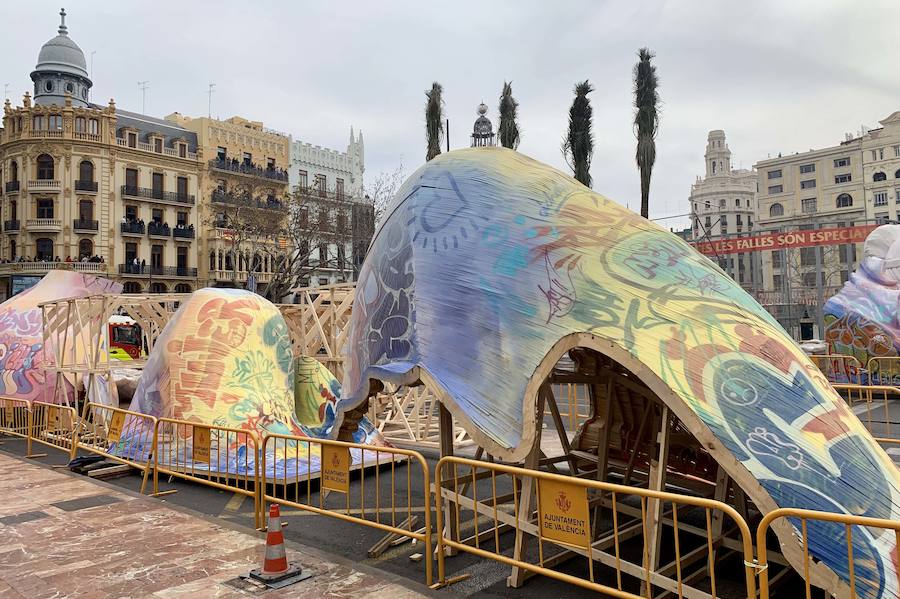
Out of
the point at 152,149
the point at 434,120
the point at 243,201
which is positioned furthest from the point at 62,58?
the point at 434,120

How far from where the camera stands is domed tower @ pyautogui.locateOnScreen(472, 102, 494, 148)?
7.52 m

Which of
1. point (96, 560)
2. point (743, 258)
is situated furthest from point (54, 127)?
point (743, 258)

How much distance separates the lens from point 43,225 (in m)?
39.0

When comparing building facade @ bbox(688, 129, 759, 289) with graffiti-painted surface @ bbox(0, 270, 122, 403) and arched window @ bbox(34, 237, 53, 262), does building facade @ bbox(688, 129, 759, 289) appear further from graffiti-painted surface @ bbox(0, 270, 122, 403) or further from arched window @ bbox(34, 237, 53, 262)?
graffiti-painted surface @ bbox(0, 270, 122, 403)

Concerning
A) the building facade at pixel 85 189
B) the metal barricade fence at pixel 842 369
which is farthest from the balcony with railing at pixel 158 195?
the metal barricade fence at pixel 842 369

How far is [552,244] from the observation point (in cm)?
509

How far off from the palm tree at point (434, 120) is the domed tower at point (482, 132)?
18.0 m

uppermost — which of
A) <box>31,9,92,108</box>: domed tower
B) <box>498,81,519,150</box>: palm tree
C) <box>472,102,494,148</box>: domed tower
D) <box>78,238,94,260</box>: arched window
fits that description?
<box>31,9,92,108</box>: domed tower

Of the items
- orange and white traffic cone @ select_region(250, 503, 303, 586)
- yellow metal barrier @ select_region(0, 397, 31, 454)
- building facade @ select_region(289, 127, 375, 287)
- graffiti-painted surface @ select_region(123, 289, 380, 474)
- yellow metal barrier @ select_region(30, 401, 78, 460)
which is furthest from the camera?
building facade @ select_region(289, 127, 375, 287)

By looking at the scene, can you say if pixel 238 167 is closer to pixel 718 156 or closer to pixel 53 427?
pixel 53 427

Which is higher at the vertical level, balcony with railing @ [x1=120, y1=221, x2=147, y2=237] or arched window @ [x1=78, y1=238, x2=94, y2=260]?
balcony with railing @ [x1=120, y1=221, x2=147, y2=237]

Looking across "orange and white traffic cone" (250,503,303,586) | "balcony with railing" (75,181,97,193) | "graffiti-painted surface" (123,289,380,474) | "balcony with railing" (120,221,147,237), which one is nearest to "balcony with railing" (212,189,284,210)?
"balcony with railing" (120,221,147,237)

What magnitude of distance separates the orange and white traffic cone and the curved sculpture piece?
16.9 metres

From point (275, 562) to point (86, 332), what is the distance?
37.2ft
